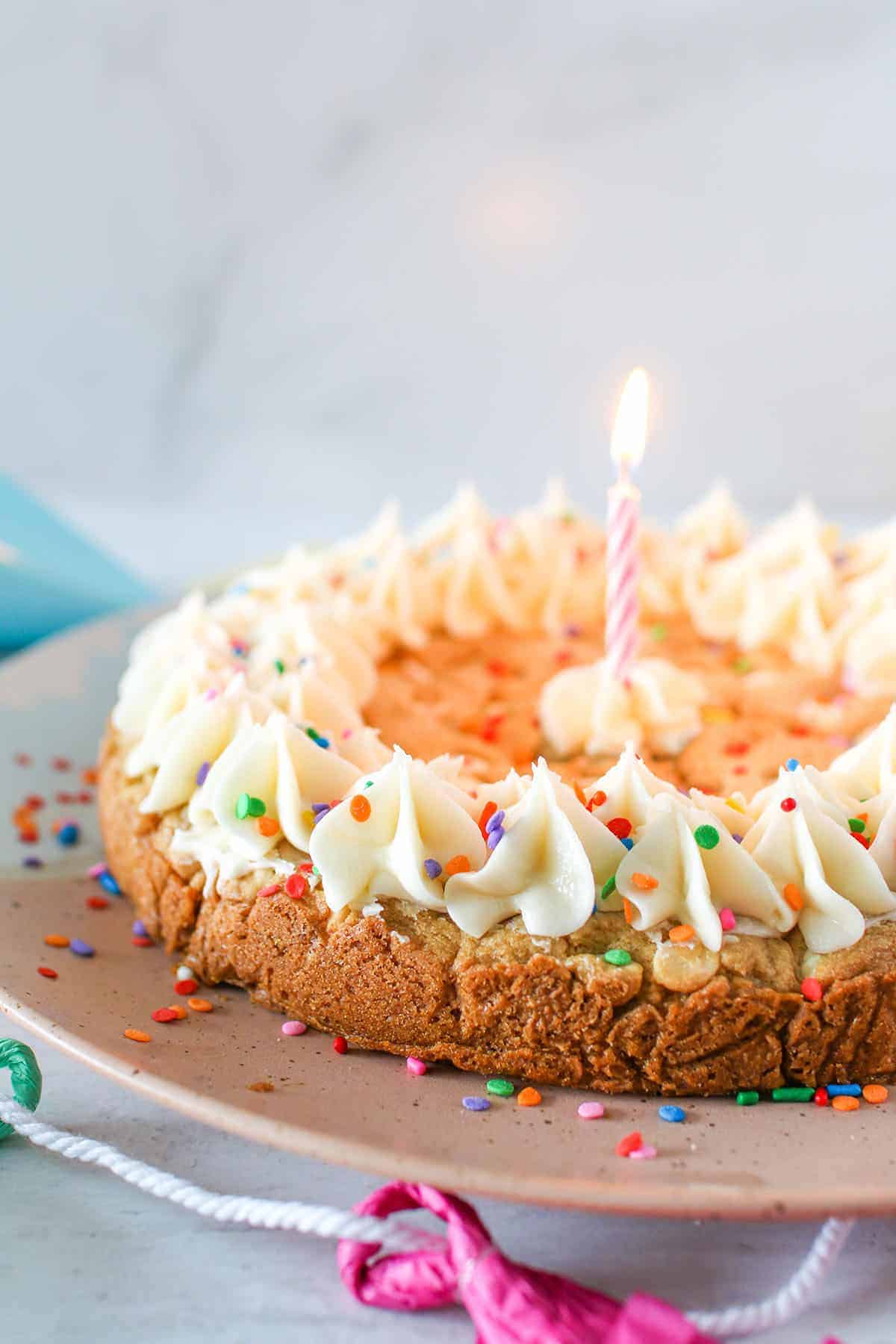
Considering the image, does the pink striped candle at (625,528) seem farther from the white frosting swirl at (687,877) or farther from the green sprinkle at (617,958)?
the green sprinkle at (617,958)

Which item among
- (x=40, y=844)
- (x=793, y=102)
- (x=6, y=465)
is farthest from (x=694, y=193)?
(x=40, y=844)

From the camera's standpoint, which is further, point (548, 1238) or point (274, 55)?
point (274, 55)

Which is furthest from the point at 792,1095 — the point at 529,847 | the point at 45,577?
the point at 45,577

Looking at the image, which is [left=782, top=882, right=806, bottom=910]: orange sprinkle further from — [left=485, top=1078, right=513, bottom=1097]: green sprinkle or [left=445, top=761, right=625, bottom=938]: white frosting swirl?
[left=485, top=1078, right=513, bottom=1097]: green sprinkle

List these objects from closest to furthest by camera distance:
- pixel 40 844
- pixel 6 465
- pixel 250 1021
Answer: pixel 250 1021
pixel 40 844
pixel 6 465

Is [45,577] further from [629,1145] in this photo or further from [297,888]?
[629,1145]

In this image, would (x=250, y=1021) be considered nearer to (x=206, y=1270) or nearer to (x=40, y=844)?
(x=206, y=1270)

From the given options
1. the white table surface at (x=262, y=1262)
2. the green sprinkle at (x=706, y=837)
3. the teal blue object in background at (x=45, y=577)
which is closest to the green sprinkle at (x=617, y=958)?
the green sprinkle at (x=706, y=837)
